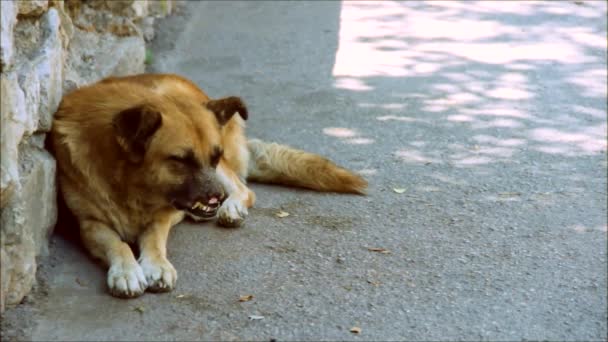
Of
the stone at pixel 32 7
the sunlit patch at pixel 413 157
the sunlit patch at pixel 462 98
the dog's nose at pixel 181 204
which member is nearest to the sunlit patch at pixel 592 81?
the sunlit patch at pixel 462 98

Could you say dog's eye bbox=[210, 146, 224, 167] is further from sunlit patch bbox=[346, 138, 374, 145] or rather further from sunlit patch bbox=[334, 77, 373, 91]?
sunlit patch bbox=[334, 77, 373, 91]

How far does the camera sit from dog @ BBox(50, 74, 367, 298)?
15.0 ft

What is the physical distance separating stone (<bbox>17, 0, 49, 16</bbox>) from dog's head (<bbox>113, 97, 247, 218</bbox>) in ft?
2.08

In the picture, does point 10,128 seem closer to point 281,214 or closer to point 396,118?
point 281,214

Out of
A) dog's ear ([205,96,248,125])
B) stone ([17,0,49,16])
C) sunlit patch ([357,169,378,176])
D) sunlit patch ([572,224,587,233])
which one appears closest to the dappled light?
sunlit patch ([357,169,378,176])

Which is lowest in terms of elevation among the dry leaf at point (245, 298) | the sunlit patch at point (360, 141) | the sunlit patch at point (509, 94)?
the dry leaf at point (245, 298)

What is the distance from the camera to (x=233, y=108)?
16.6 ft

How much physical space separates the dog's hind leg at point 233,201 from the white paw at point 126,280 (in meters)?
0.72

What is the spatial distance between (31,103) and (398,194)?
239cm

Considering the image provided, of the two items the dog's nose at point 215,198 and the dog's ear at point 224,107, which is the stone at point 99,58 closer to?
the dog's ear at point 224,107

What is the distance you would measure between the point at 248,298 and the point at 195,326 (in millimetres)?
364

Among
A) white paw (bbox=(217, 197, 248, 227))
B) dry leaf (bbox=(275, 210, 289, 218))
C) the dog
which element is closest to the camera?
the dog

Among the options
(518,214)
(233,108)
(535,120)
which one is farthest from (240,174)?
(535,120)

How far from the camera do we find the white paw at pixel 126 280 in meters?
4.37
